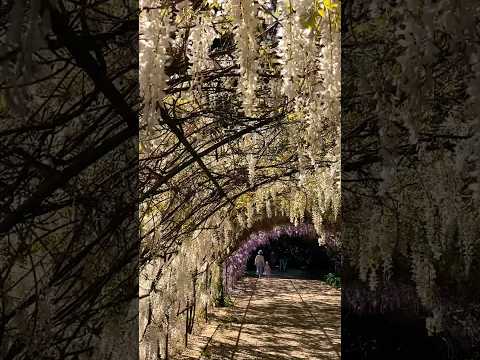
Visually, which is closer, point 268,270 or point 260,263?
point 268,270

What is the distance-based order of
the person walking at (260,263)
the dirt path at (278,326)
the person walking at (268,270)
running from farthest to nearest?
the person walking at (260,263) < the dirt path at (278,326) < the person walking at (268,270)

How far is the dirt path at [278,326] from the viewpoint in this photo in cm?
438

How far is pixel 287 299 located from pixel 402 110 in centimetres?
487

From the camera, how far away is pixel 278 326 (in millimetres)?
5570

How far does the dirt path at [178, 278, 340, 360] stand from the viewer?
14.4ft

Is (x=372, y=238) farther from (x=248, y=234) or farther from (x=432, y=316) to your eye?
(x=248, y=234)

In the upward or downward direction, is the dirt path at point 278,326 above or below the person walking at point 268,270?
below

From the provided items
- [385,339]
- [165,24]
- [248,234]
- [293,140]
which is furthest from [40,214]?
[248,234]

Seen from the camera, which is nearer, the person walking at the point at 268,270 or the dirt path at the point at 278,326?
the person walking at the point at 268,270

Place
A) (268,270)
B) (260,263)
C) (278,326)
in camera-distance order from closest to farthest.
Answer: (268,270)
(260,263)
(278,326)

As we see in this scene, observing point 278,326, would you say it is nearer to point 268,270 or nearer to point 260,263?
point 260,263

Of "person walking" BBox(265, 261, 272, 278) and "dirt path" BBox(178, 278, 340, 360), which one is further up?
"person walking" BBox(265, 261, 272, 278)

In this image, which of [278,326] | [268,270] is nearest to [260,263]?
[268,270]

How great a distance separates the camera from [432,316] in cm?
156
